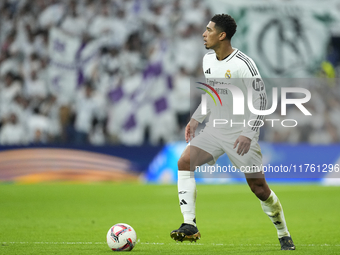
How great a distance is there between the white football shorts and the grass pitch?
0.84 m

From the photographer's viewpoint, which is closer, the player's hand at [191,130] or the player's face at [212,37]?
the player's face at [212,37]

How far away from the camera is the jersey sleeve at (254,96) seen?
17.7 feet

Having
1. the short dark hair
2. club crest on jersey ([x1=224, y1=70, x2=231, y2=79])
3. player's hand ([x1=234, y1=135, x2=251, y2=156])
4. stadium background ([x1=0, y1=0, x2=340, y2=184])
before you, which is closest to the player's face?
the short dark hair

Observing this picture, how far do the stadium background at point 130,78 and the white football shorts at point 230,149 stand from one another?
384 inches

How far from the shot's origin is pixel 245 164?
5508mm

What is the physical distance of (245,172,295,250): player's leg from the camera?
5539 millimetres

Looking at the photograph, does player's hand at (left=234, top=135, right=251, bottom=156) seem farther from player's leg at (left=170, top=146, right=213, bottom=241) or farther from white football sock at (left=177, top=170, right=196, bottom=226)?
white football sock at (left=177, top=170, right=196, bottom=226)

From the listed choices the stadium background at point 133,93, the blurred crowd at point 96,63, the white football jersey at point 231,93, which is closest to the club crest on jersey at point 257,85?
the white football jersey at point 231,93

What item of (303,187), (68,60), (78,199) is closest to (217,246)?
(78,199)

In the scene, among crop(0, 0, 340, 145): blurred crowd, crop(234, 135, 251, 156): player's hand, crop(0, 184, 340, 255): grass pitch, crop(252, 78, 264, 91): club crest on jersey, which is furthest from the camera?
crop(0, 0, 340, 145): blurred crowd

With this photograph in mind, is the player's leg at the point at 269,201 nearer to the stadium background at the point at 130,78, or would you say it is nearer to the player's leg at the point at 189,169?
the player's leg at the point at 189,169

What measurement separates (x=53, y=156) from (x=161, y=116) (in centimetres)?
332

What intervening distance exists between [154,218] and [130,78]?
894 cm

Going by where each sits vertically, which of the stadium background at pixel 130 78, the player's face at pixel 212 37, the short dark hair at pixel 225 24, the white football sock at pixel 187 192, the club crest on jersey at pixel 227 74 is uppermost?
the stadium background at pixel 130 78
